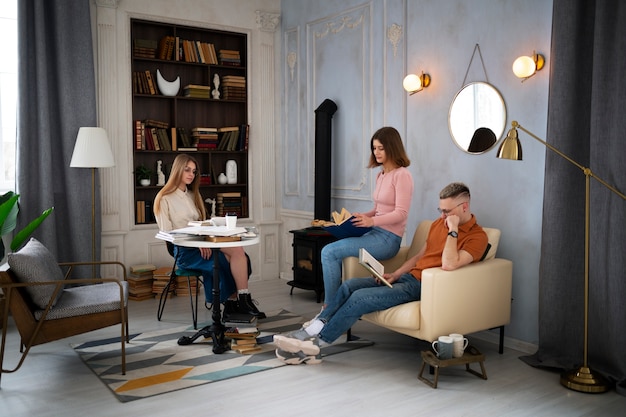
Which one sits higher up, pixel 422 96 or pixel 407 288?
pixel 422 96

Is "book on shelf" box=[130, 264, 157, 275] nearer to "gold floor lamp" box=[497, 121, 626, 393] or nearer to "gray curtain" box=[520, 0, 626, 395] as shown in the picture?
"gray curtain" box=[520, 0, 626, 395]

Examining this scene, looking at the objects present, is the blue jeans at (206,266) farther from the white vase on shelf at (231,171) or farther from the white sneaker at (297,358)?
the white vase on shelf at (231,171)

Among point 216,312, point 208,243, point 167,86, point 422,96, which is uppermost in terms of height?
point 167,86

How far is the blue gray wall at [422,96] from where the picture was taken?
13.5 ft

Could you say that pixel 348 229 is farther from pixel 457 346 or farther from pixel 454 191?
pixel 457 346

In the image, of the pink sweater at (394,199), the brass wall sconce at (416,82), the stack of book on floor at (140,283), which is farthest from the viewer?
the stack of book on floor at (140,283)

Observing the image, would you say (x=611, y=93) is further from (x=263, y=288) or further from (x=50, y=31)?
(x=50, y=31)

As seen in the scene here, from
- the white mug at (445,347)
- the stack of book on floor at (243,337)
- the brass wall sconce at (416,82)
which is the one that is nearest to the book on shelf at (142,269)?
the stack of book on floor at (243,337)

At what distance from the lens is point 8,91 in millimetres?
5387

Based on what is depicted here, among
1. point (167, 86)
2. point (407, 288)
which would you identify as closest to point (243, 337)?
point (407, 288)

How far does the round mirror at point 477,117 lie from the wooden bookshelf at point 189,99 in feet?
8.56

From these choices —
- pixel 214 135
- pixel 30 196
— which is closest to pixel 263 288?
pixel 214 135

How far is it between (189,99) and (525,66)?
11.4ft

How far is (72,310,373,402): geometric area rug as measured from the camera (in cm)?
350
